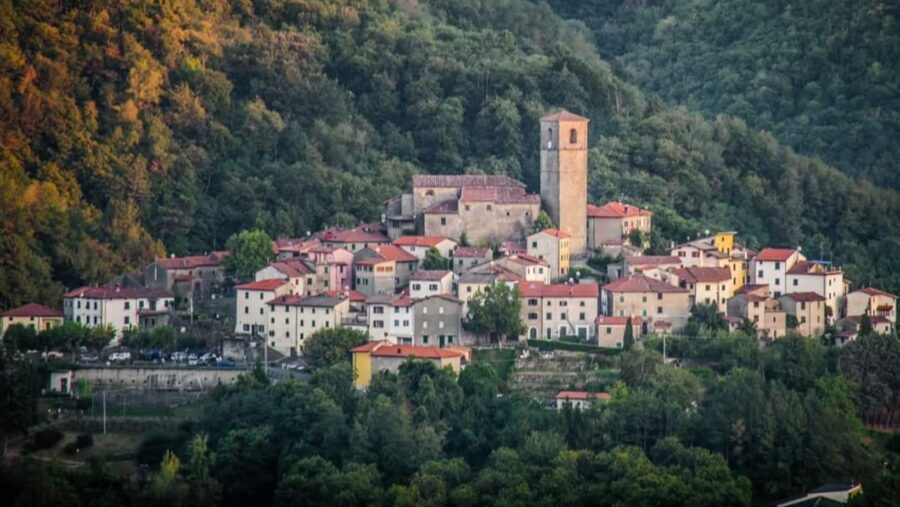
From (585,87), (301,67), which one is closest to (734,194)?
(585,87)

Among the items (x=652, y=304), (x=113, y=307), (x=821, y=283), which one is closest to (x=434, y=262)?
(x=652, y=304)

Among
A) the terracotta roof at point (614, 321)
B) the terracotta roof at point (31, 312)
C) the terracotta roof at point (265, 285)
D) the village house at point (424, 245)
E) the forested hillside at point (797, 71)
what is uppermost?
the forested hillside at point (797, 71)

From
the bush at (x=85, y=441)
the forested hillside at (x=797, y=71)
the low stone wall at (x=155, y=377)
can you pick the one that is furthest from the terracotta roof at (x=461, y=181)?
the forested hillside at (x=797, y=71)

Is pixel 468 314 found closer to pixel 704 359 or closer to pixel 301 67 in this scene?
pixel 704 359

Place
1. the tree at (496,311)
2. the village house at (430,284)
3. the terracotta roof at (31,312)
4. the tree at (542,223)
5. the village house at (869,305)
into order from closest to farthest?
1. the tree at (496,311)
2. the village house at (430,284)
3. the village house at (869,305)
4. the terracotta roof at (31,312)
5. the tree at (542,223)

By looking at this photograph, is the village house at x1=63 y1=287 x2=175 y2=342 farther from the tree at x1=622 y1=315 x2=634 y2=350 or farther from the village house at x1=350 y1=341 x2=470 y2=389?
the tree at x1=622 y1=315 x2=634 y2=350

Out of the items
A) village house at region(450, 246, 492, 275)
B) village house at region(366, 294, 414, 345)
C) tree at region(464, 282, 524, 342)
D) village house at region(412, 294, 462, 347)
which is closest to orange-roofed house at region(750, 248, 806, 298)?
village house at region(450, 246, 492, 275)

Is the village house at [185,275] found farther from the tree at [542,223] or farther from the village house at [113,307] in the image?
the tree at [542,223]
